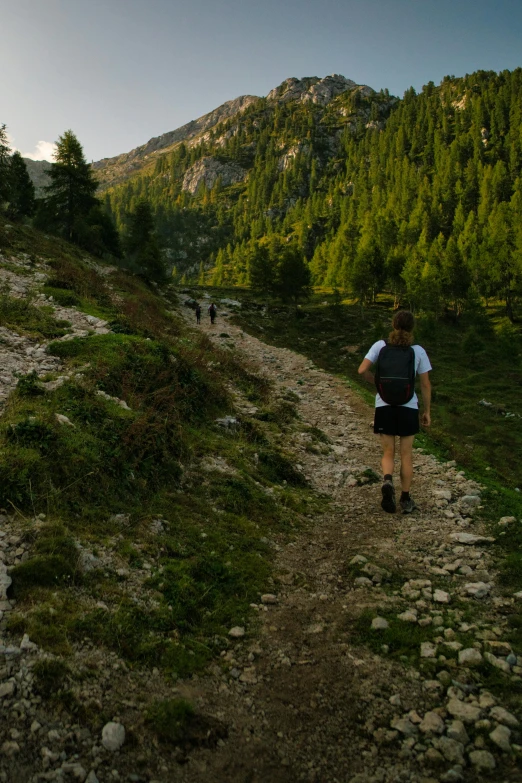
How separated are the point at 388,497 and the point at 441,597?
2529 millimetres

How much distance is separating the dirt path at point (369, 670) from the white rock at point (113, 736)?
0.51m

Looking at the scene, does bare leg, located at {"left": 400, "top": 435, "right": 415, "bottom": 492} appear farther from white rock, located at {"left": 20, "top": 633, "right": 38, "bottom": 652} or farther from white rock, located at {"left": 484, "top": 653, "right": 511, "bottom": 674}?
white rock, located at {"left": 20, "top": 633, "right": 38, "bottom": 652}

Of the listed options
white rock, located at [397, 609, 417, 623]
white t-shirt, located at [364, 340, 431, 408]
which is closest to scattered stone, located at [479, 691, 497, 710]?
white rock, located at [397, 609, 417, 623]

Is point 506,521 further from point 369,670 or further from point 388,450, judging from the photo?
point 369,670

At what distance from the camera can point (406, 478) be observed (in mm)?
7422

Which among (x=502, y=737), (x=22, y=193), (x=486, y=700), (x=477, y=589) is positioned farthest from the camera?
(x=22, y=193)

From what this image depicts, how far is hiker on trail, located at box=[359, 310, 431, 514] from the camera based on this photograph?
6848mm

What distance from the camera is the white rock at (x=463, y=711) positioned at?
128 inches

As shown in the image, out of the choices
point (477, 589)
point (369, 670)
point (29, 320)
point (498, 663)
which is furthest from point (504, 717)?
point (29, 320)

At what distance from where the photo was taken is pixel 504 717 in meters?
3.22

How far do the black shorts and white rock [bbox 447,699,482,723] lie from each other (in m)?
4.05

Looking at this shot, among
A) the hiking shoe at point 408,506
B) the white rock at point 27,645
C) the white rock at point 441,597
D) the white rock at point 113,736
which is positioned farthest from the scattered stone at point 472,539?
the white rock at point 27,645

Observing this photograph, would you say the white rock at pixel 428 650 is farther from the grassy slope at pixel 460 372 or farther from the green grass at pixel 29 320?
A: the green grass at pixel 29 320

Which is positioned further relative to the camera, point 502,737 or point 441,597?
point 441,597
